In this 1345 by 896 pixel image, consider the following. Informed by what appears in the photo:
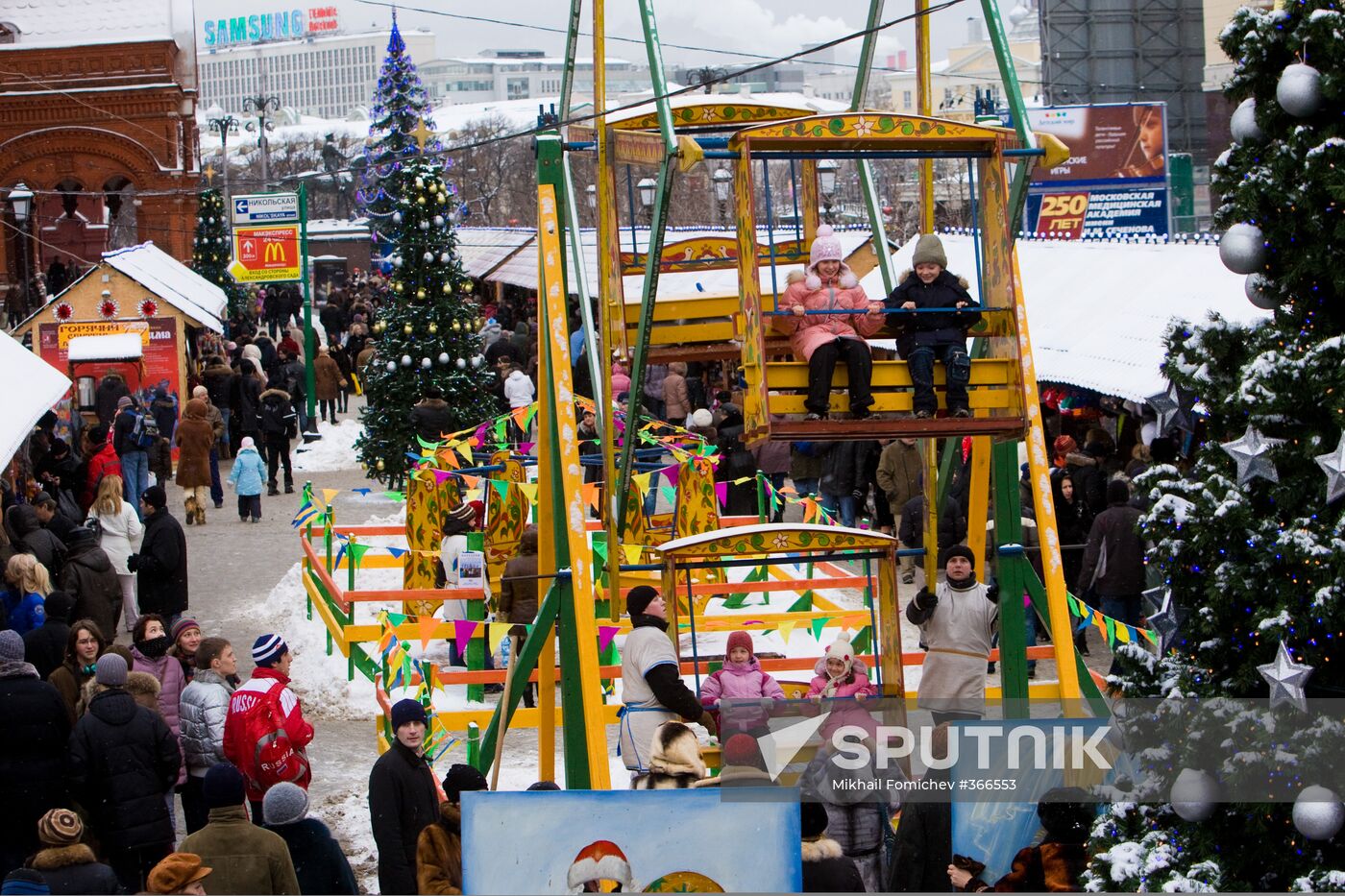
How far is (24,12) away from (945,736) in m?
45.2

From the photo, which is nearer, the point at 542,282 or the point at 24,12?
the point at 542,282

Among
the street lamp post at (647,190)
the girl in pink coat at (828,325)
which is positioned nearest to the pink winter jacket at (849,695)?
the girl in pink coat at (828,325)

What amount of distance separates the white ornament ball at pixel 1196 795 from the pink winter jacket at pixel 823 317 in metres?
3.51

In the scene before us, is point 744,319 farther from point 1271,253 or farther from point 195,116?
point 195,116

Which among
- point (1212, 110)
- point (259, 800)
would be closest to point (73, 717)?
point (259, 800)

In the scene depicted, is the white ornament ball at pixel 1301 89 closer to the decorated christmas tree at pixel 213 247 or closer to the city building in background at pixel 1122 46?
the decorated christmas tree at pixel 213 247

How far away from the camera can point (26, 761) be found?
29.0ft

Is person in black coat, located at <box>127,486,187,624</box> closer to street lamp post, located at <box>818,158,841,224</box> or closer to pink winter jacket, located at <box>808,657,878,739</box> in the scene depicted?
street lamp post, located at <box>818,158,841,224</box>

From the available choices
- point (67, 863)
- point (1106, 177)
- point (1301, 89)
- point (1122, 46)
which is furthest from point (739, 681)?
point (1122, 46)

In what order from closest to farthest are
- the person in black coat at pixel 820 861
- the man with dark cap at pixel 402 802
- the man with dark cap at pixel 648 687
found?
the person in black coat at pixel 820 861
the man with dark cap at pixel 402 802
the man with dark cap at pixel 648 687

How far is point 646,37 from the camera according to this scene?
8844 mm

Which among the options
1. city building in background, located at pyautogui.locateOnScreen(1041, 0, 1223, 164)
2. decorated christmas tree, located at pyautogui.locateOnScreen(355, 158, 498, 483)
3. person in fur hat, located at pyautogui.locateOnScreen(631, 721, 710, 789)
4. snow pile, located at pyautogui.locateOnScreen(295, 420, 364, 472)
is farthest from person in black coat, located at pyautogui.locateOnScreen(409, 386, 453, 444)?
city building in background, located at pyautogui.locateOnScreen(1041, 0, 1223, 164)

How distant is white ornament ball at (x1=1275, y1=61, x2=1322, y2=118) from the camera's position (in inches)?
220

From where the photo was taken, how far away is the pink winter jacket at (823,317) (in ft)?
29.8
